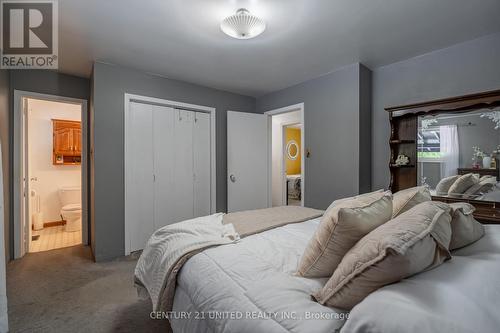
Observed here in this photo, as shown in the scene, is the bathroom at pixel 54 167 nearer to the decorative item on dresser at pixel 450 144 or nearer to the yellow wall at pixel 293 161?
the decorative item on dresser at pixel 450 144

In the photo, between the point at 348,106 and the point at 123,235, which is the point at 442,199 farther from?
the point at 123,235

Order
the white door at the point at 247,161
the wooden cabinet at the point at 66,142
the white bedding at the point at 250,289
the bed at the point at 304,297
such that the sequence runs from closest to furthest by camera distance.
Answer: the bed at the point at 304,297 → the white bedding at the point at 250,289 → the white door at the point at 247,161 → the wooden cabinet at the point at 66,142

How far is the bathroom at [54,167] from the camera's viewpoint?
13.5 feet

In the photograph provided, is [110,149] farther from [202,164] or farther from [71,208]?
[71,208]

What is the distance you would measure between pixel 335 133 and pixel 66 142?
4.83m

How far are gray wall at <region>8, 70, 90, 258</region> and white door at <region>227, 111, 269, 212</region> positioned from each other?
2142 millimetres

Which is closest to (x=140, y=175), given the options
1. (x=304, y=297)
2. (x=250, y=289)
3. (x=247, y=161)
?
(x=247, y=161)

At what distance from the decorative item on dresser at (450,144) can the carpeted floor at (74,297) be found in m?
2.93

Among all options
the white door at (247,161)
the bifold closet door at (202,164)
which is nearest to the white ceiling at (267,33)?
the bifold closet door at (202,164)

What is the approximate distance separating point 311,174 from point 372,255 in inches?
108

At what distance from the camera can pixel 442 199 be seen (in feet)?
7.95

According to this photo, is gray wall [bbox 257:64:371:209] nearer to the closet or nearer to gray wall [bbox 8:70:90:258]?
the closet

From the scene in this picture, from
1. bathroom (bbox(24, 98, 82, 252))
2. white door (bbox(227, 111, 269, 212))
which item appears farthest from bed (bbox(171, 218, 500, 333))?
bathroom (bbox(24, 98, 82, 252))

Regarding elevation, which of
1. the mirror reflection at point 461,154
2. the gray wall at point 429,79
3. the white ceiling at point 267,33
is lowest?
the mirror reflection at point 461,154
